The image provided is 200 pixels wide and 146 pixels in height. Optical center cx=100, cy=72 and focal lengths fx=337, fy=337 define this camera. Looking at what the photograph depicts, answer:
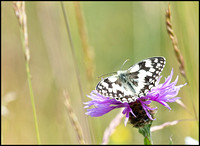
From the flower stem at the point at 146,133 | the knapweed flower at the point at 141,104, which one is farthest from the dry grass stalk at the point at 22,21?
the flower stem at the point at 146,133

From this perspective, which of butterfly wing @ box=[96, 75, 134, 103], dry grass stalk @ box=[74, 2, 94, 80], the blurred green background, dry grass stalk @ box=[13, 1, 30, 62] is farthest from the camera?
the blurred green background

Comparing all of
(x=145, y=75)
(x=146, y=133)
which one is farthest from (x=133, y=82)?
(x=146, y=133)

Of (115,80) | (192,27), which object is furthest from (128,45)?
(115,80)

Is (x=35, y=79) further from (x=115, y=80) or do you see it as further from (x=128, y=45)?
(x=115, y=80)

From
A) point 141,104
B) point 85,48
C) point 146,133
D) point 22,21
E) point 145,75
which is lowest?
point 146,133

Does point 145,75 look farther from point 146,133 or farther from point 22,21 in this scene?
point 22,21

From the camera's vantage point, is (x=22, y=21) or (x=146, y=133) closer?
(x=146, y=133)

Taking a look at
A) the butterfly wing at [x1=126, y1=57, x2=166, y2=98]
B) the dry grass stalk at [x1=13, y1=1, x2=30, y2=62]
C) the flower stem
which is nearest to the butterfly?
the butterfly wing at [x1=126, y1=57, x2=166, y2=98]

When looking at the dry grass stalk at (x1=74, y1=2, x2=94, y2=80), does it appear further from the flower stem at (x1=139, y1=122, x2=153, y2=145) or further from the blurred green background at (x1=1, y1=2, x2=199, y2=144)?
the flower stem at (x1=139, y1=122, x2=153, y2=145)
